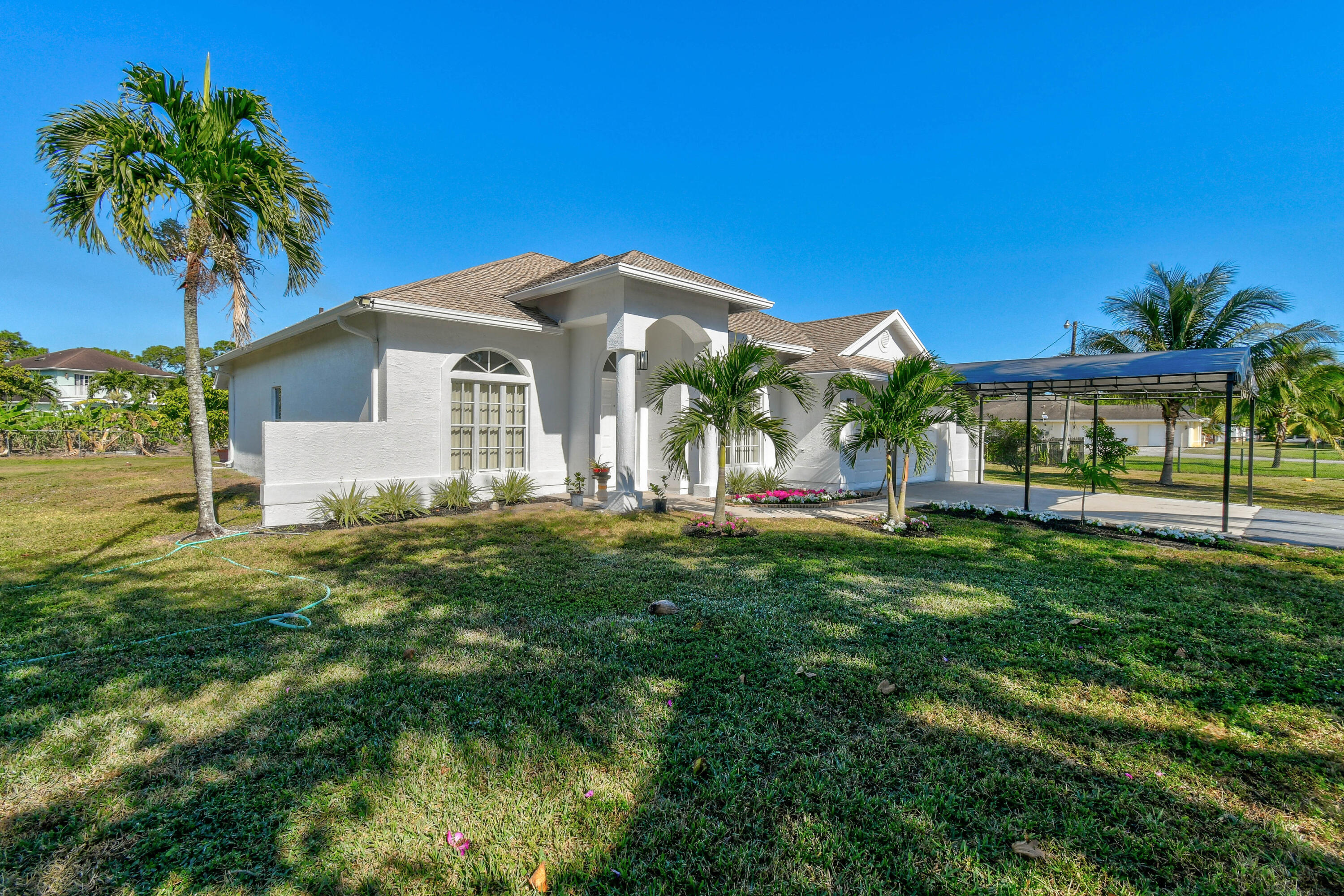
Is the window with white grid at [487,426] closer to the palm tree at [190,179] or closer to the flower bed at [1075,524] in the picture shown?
the palm tree at [190,179]

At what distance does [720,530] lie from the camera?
28.5 feet

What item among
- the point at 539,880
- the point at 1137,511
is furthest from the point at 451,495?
the point at 1137,511

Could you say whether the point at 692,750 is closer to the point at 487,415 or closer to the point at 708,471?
the point at 487,415

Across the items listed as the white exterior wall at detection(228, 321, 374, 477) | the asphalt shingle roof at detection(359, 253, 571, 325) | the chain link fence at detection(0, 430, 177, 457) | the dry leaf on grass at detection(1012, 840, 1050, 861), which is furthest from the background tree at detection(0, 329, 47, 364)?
the dry leaf on grass at detection(1012, 840, 1050, 861)

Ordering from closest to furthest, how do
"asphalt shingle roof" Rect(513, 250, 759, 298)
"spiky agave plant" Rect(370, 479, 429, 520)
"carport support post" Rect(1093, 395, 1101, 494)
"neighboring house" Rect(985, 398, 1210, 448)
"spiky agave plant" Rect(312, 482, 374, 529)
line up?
"spiky agave plant" Rect(312, 482, 374, 529)
"spiky agave plant" Rect(370, 479, 429, 520)
"carport support post" Rect(1093, 395, 1101, 494)
"asphalt shingle roof" Rect(513, 250, 759, 298)
"neighboring house" Rect(985, 398, 1210, 448)

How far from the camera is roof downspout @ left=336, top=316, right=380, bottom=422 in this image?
399 inches

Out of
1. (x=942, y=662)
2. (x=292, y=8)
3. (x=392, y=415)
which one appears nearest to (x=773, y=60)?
(x=292, y=8)

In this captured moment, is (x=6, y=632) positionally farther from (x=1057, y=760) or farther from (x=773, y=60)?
(x=773, y=60)

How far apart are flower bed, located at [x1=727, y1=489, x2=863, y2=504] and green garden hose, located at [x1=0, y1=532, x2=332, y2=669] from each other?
8255 millimetres

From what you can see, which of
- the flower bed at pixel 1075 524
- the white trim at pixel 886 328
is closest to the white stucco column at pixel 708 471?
the flower bed at pixel 1075 524

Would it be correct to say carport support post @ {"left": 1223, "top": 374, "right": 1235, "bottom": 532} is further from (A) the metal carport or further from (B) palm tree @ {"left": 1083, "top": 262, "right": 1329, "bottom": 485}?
(B) palm tree @ {"left": 1083, "top": 262, "right": 1329, "bottom": 485}

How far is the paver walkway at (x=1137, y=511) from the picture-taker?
30.1ft

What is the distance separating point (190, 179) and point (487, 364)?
514 centimetres

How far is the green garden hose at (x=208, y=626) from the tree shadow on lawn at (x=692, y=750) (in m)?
0.19
